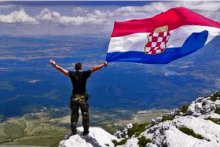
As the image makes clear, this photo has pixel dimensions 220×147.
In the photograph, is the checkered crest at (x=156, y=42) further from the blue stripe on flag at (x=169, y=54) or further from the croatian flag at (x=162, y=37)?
the blue stripe on flag at (x=169, y=54)

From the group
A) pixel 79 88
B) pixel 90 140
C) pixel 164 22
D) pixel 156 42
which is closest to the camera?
pixel 79 88

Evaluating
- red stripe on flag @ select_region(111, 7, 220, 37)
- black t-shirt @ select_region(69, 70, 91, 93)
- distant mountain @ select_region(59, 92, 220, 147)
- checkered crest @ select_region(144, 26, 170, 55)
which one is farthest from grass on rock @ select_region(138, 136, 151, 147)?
red stripe on flag @ select_region(111, 7, 220, 37)

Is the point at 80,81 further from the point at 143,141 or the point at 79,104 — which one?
the point at 143,141

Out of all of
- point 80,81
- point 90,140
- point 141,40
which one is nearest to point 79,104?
point 80,81

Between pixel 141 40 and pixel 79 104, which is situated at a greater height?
pixel 141 40

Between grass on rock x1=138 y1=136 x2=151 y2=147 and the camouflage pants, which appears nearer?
grass on rock x1=138 y1=136 x2=151 y2=147

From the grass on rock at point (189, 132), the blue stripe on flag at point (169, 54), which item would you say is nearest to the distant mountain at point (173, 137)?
the grass on rock at point (189, 132)

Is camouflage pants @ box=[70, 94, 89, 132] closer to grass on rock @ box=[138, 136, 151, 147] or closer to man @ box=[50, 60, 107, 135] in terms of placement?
man @ box=[50, 60, 107, 135]
